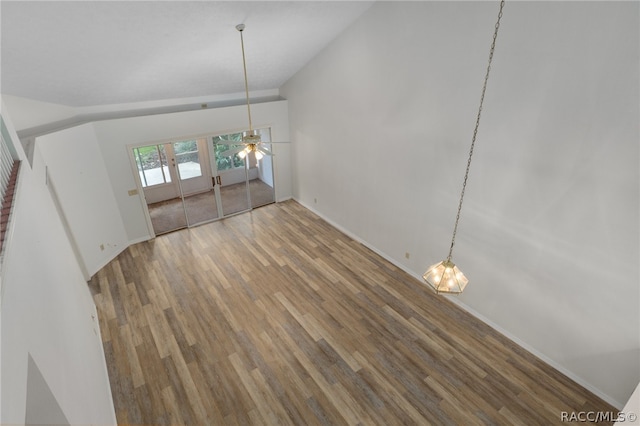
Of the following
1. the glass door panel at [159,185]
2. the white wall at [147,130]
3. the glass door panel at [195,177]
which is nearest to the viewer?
the white wall at [147,130]

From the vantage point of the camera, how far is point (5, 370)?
123 centimetres

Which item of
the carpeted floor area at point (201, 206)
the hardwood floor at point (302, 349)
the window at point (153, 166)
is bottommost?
the hardwood floor at point (302, 349)

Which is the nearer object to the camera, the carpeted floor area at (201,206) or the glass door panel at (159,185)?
the carpeted floor area at (201,206)

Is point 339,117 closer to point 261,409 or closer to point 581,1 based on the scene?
point 581,1

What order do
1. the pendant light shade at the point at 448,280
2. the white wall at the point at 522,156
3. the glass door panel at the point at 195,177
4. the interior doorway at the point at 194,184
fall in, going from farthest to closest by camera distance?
the glass door panel at the point at 195,177
the interior doorway at the point at 194,184
the white wall at the point at 522,156
the pendant light shade at the point at 448,280

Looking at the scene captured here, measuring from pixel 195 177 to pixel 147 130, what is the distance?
9.69 feet

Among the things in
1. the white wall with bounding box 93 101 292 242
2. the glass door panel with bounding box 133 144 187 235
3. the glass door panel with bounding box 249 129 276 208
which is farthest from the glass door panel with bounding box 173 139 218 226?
the white wall with bounding box 93 101 292 242

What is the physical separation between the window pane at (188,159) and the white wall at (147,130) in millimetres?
2048

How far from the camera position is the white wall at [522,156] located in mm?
3123

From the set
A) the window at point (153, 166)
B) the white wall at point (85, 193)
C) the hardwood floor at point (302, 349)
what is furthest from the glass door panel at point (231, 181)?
the white wall at point (85, 193)

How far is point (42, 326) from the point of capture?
1980 millimetres

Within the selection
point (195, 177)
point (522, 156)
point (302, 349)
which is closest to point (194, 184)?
point (195, 177)

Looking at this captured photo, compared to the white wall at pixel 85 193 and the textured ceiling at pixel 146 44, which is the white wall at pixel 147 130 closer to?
the white wall at pixel 85 193

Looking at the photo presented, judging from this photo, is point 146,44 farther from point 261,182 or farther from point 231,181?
point 261,182
